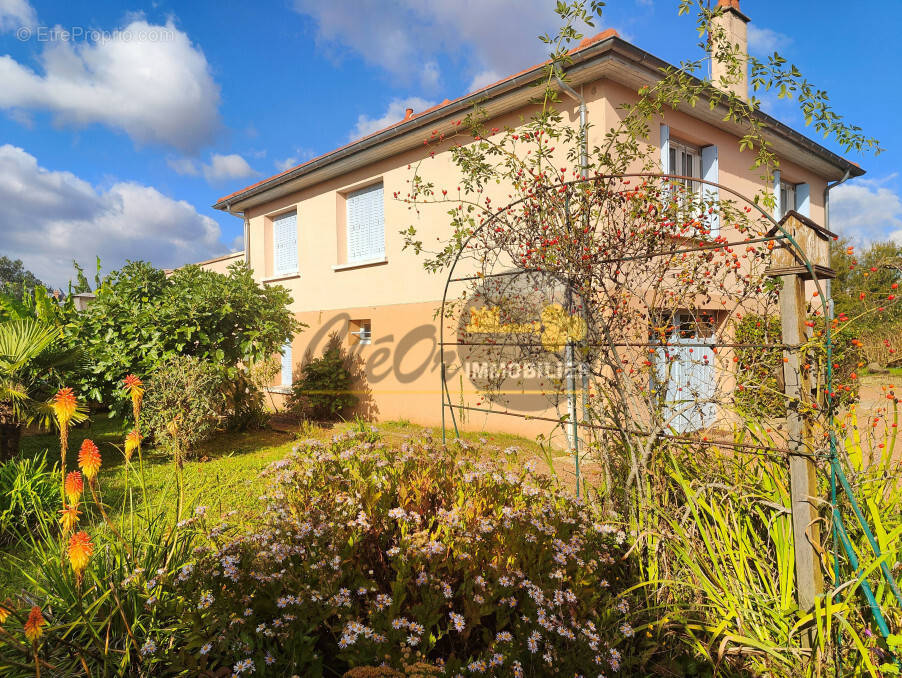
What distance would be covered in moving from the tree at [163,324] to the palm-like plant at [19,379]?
1.10 metres

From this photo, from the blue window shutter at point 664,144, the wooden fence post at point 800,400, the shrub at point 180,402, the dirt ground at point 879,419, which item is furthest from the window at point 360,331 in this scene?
the wooden fence post at point 800,400

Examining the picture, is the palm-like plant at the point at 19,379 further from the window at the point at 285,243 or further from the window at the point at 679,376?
the window at the point at 285,243

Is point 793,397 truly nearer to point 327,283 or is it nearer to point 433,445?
point 433,445

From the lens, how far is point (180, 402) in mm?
6727

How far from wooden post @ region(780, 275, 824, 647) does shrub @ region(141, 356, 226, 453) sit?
6467mm

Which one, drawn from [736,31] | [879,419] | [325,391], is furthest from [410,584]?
[736,31]

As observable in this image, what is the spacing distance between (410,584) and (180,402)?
5455 millimetres

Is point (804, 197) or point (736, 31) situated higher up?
point (736, 31)

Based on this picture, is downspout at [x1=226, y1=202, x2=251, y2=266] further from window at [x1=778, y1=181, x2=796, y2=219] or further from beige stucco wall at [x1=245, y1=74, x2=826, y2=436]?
window at [x1=778, y1=181, x2=796, y2=219]

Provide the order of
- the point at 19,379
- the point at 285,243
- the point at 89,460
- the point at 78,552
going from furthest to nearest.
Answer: the point at 285,243
the point at 19,379
the point at 89,460
the point at 78,552

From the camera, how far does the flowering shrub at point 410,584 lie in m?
2.04

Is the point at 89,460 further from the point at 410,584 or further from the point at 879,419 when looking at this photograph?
the point at 879,419

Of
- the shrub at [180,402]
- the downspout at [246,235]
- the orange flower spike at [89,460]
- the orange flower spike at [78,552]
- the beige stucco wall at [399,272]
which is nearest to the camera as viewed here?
the orange flower spike at [78,552]

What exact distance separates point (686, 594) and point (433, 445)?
1.78 m
